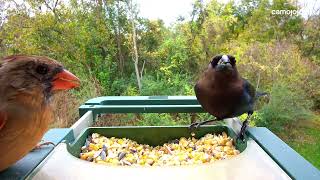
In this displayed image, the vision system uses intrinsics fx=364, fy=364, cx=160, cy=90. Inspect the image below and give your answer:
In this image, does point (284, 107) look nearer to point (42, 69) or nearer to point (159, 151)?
point (159, 151)

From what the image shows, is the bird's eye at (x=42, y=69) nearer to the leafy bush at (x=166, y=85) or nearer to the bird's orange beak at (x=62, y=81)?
the bird's orange beak at (x=62, y=81)

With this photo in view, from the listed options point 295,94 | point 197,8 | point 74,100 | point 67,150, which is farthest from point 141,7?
point 67,150

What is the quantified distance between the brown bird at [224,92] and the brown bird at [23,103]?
1.94ft

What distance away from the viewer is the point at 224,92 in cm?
121

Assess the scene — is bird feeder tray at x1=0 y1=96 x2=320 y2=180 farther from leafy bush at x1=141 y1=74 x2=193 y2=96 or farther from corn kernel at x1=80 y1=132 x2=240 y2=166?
leafy bush at x1=141 y1=74 x2=193 y2=96

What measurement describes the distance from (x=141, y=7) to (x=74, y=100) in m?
1.36

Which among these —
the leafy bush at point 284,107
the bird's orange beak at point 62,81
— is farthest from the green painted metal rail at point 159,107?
the leafy bush at point 284,107

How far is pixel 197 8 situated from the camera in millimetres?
3717

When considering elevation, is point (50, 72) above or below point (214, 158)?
above

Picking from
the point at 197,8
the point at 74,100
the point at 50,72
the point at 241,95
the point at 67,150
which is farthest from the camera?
the point at 197,8

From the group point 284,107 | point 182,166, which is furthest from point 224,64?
point 284,107

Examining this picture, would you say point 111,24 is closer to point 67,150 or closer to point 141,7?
point 141,7

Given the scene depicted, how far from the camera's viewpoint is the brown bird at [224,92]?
1.20 metres

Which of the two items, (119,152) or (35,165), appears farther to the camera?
(119,152)
